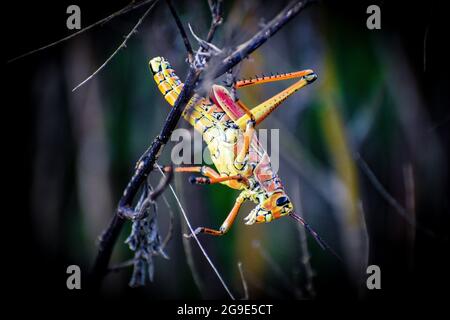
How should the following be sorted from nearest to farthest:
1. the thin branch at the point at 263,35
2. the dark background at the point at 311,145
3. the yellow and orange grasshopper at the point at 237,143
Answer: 1. the thin branch at the point at 263,35
2. the yellow and orange grasshopper at the point at 237,143
3. the dark background at the point at 311,145

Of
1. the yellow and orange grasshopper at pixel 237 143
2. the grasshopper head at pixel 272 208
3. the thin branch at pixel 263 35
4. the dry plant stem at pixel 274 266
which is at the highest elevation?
the thin branch at pixel 263 35

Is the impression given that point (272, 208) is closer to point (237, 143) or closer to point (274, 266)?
point (237, 143)

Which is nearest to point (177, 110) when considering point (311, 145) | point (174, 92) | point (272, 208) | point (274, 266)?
point (174, 92)

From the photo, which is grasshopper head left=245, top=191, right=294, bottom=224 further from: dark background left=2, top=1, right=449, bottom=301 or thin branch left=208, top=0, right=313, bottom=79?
dark background left=2, top=1, right=449, bottom=301

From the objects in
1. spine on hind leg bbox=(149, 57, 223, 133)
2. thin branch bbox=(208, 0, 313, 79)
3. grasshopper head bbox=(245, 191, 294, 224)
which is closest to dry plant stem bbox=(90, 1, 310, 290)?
thin branch bbox=(208, 0, 313, 79)

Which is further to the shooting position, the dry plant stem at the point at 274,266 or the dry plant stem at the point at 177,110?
the dry plant stem at the point at 274,266

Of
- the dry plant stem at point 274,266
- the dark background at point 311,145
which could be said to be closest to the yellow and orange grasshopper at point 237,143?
the dry plant stem at point 274,266

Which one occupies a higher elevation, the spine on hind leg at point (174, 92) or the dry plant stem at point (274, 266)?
the spine on hind leg at point (174, 92)

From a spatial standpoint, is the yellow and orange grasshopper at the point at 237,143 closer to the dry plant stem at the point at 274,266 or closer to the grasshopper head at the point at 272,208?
the grasshopper head at the point at 272,208
